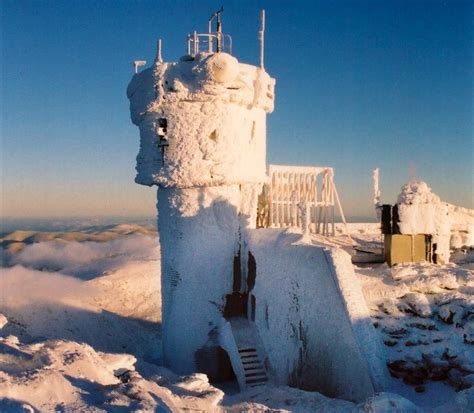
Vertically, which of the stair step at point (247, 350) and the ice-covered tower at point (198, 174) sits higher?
the ice-covered tower at point (198, 174)

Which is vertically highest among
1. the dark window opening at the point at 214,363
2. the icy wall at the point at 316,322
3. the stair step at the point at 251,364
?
the icy wall at the point at 316,322

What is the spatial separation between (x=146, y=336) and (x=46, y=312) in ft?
9.38

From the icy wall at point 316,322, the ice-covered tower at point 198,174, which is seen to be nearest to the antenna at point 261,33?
the ice-covered tower at point 198,174

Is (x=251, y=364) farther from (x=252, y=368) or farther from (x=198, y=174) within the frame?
(x=198, y=174)

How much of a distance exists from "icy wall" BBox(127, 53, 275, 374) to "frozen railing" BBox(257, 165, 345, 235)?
328 centimetres

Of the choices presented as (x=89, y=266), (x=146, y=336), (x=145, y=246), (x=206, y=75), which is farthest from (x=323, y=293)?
(x=145, y=246)

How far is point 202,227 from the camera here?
10.2 metres

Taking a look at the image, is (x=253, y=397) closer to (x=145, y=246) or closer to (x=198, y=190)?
(x=198, y=190)

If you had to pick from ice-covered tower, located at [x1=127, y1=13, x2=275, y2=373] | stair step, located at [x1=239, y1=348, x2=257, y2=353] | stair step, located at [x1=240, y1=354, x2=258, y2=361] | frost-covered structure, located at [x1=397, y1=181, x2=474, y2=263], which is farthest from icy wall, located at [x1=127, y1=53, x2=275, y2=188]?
stair step, located at [x1=240, y1=354, x2=258, y2=361]

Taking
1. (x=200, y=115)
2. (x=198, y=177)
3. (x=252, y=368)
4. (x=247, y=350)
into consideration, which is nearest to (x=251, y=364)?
(x=252, y=368)

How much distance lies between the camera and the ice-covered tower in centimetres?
1008

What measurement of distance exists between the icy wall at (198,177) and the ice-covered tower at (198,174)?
0.02 metres

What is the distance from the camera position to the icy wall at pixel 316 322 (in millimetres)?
6097

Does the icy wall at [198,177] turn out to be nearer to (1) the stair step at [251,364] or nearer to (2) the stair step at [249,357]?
(2) the stair step at [249,357]
